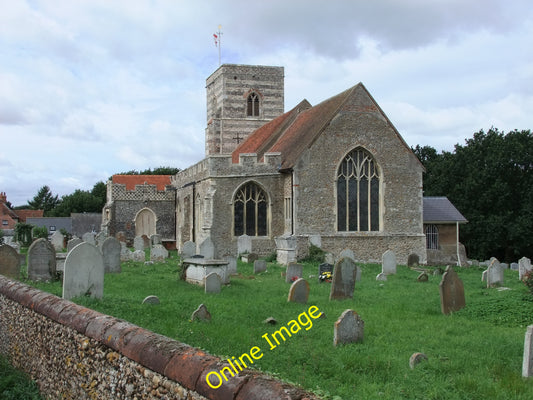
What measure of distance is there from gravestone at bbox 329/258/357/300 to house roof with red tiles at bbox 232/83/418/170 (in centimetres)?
1012

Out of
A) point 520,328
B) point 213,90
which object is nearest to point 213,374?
point 520,328

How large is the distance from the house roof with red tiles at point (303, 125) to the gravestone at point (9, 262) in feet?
37.4

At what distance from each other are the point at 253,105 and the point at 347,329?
32.1 metres

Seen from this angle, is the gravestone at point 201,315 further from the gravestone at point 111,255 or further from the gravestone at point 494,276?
the gravestone at point 494,276

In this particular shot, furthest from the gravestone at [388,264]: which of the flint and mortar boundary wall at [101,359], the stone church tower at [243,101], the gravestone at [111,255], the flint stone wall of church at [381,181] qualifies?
the stone church tower at [243,101]

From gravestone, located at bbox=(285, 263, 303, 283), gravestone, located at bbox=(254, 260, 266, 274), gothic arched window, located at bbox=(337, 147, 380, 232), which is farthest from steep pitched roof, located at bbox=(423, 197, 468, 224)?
gravestone, located at bbox=(285, 263, 303, 283)

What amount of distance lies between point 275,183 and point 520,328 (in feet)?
49.9

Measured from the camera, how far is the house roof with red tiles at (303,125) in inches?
867

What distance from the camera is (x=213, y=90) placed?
40719 millimetres

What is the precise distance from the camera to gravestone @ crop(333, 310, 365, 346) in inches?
303

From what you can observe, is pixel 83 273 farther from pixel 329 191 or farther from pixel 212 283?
pixel 329 191

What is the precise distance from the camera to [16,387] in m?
7.25

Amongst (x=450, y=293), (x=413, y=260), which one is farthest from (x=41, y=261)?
(x=413, y=260)

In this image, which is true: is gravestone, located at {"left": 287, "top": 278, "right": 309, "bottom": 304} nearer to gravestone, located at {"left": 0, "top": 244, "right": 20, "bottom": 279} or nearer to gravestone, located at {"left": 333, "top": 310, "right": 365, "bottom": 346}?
gravestone, located at {"left": 333, "top": 310, "right": 365, "bottom": 346}
